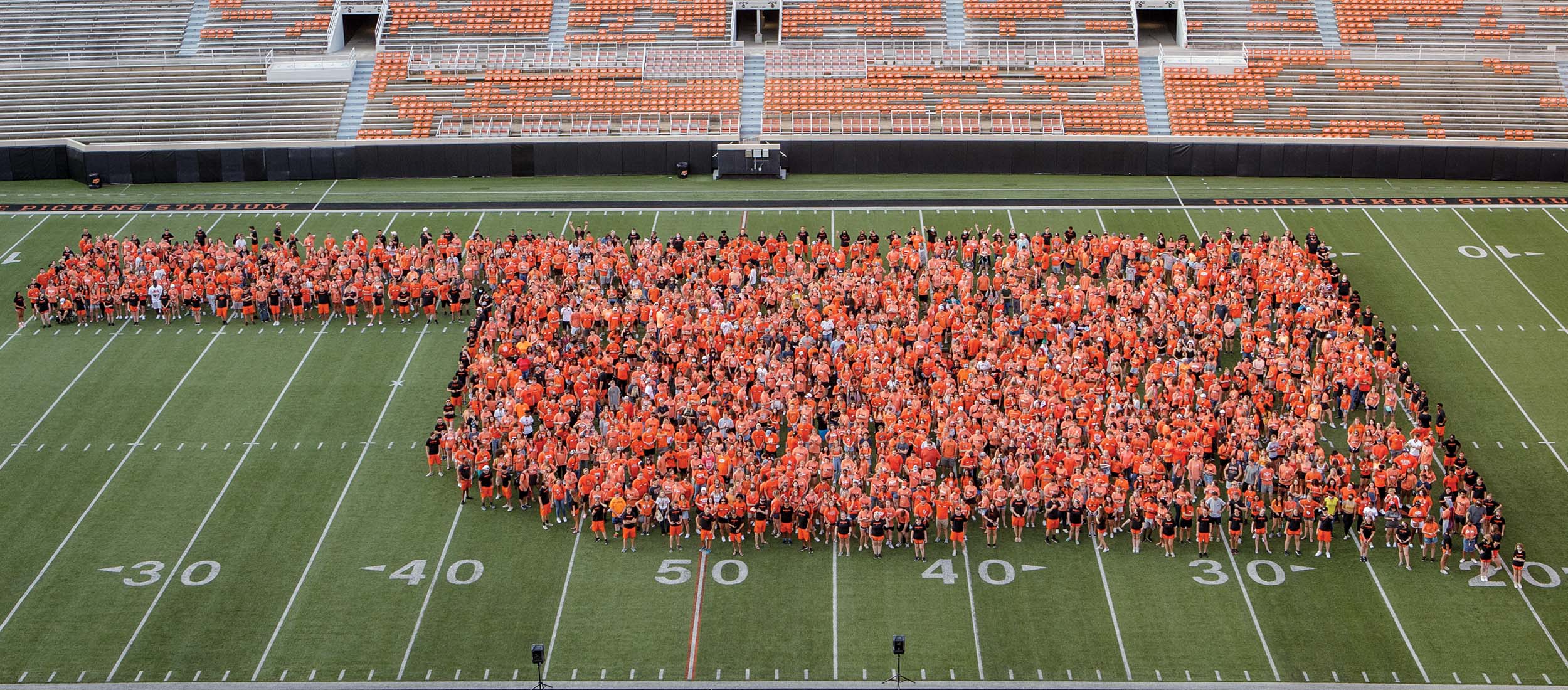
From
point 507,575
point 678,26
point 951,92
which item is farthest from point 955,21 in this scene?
point 507,575

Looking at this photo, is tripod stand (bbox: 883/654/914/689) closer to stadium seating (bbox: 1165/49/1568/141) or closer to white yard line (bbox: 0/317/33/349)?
white yard line (bbox: 0/317/33/349)

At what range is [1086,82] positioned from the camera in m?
51.7

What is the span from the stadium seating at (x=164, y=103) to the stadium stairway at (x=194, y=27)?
1199 millimetres

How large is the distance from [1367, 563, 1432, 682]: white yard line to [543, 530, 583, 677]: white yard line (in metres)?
10.9

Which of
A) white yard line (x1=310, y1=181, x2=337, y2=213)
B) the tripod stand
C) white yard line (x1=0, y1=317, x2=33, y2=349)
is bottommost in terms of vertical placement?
the tripod stand

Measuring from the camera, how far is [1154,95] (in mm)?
51250

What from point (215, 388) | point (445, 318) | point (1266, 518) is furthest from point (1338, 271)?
point (215, 388)

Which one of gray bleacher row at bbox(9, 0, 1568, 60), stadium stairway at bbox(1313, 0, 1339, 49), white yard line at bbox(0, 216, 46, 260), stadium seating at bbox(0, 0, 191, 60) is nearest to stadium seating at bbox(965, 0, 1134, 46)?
gray bleacher row at bbox(9, 0, 1568, 60)

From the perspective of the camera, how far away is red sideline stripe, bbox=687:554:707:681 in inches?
920

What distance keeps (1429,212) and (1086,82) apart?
12.3 m

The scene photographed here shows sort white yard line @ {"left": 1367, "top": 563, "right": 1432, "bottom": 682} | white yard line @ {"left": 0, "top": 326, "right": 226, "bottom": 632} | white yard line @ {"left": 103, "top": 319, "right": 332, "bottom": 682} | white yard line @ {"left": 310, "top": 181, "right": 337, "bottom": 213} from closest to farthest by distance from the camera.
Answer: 1. white yard line @ {"left": 1367, "top": 563, "right": 1432, "bottom": 682}
2. white yard line @ {"left": 103, "top": 319, "right": 332, "bottom": 682}
3. white yard line @ {"left": 0, "top": 326, "right": 226, "bottom": 632}
4. white yard line @ {"left": 310, "top": 181, "right": 337, "bottom": 213}

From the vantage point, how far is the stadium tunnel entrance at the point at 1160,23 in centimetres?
5481

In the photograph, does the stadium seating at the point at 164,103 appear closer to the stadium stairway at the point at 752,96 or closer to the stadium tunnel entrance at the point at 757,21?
the stadium stairway at the point at 752,96

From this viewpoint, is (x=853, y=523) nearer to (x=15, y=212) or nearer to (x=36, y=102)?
(x=15, y=212)
